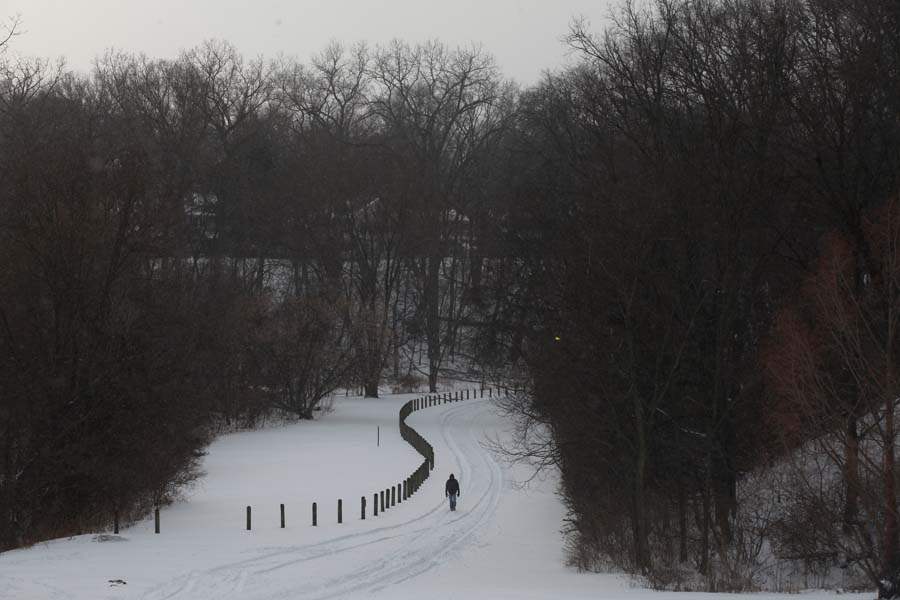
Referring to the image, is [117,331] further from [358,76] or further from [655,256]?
[358,76]

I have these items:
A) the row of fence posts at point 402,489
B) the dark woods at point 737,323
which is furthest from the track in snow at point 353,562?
the dark woods at point 737,323

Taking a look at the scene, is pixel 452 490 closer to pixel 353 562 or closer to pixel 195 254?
pixel 353 562

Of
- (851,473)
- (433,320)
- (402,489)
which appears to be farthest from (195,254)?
(851,473)

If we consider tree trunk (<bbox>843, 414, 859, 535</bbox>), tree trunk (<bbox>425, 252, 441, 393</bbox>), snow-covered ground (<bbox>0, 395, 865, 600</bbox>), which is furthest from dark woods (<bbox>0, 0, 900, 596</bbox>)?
tree trunk (<bbox>425, 252, 441, 393</bbox>)

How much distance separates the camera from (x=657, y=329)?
26.0 metres

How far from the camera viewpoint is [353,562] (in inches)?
928

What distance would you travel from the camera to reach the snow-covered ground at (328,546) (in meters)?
19.8

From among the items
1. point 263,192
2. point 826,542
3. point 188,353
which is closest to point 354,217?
point 263,192

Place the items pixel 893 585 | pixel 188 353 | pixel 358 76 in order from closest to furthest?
1. pixel 893 585
2. pixel 188 353
3. pixel 358 76

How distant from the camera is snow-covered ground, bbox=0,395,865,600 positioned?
1983 cm

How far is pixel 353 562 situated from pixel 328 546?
1.65 meters

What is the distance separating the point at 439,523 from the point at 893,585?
45.8 feet

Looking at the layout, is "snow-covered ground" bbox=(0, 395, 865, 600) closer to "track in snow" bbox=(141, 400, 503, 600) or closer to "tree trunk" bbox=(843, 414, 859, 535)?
"track in snow" bbox=(141, 400, 503, 600)

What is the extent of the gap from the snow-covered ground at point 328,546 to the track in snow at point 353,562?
4 centimetres
